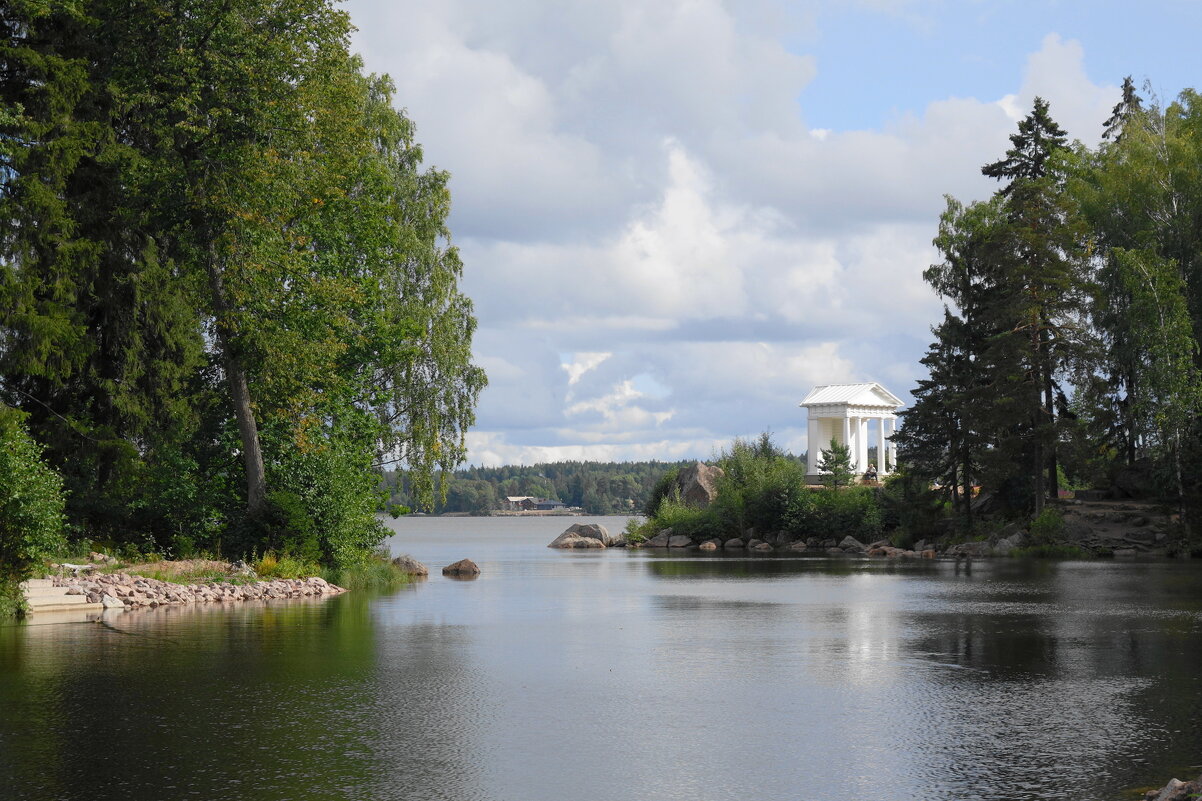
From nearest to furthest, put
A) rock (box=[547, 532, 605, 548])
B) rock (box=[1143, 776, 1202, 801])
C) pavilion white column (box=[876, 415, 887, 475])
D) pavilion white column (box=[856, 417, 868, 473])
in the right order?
rock (box=[1143, 776, 1202, 801]) → rock (box=[547, 532, 605, 548]) → pavilion white column (box=[876, 415, 887, 475]) → pavilion white column (box=[856, 417, 868, 473])

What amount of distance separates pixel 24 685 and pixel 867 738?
8953mm

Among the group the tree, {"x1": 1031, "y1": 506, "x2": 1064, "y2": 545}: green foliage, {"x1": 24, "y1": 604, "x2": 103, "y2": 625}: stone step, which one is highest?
the tree

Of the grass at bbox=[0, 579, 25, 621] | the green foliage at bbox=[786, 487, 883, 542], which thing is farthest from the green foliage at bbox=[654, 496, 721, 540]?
the grass at bbox=[0, 579, 25, 621]

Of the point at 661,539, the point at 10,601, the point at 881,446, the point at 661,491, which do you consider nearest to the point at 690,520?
the point at 661,539

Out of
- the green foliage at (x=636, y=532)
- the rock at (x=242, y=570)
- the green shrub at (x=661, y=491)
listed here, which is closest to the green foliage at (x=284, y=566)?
the rock at (x=242, y=570)

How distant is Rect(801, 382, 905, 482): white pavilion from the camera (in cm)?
9631

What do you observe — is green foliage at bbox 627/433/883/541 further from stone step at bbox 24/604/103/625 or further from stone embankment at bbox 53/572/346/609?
stone step at bbox 24/604/103/625

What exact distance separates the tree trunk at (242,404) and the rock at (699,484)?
4827 centimetres

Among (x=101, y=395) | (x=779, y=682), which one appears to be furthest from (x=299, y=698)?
(x=101, y=395)

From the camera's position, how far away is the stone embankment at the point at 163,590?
22.2 metres

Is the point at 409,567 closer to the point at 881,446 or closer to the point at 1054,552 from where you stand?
the point at 1054,552

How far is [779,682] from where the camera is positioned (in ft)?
42.8

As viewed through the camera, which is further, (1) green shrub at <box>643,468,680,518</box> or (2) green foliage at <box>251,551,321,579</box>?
(1) green shrub at <box>643,468,680,518</box>

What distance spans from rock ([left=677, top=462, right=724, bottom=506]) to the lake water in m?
54.4
